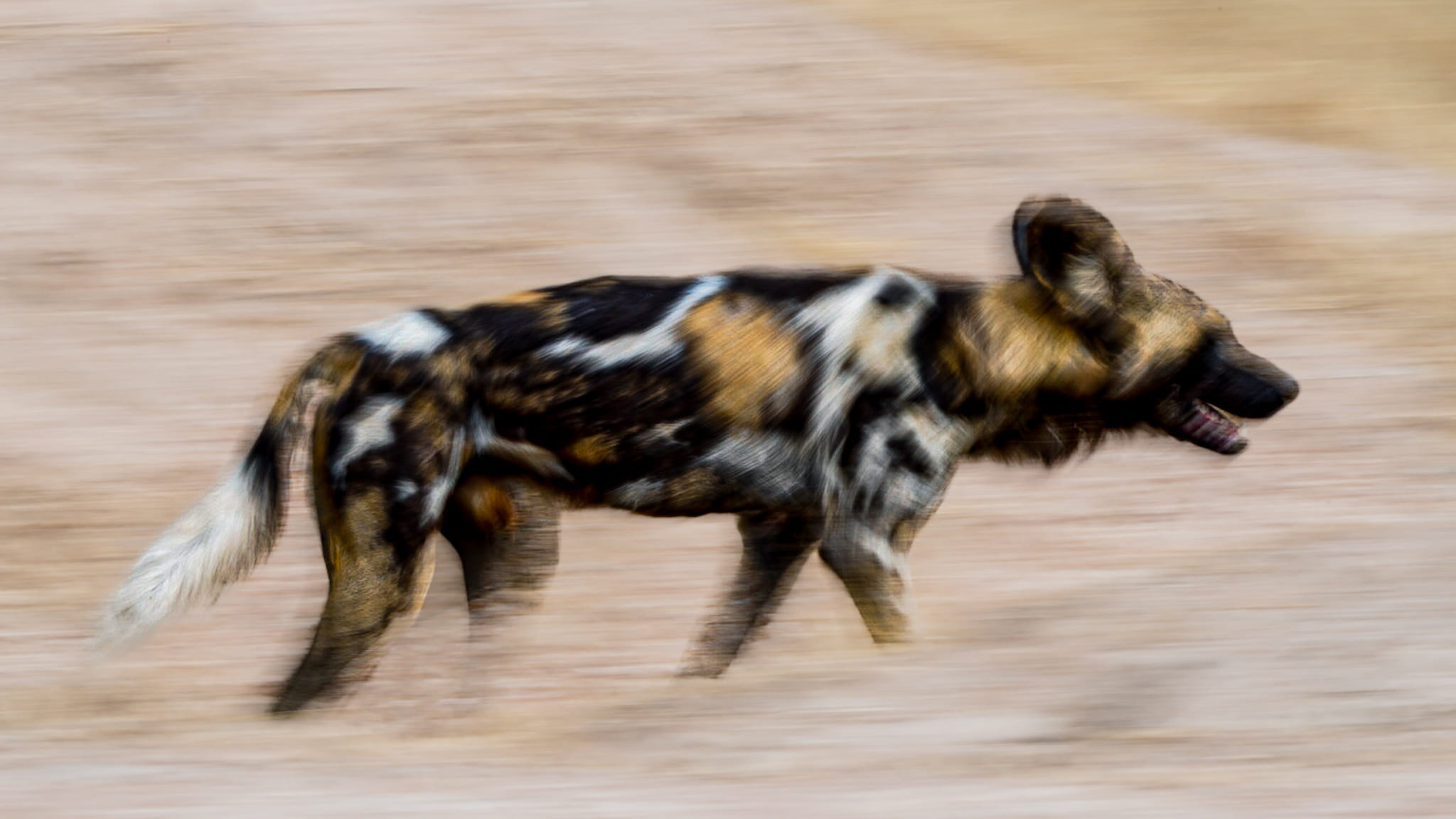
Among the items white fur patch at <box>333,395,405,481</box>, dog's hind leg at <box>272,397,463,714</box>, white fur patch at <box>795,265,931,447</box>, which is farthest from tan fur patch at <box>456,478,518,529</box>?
white fur patch at <box>795,265,931,447</box>

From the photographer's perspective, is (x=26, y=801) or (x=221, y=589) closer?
(x=26, y=801)

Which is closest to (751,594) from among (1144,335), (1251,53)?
(1144,335)

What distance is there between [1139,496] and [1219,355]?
2682 mm

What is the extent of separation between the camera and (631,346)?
4883mm

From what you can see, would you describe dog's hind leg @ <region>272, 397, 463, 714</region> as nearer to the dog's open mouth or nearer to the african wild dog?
the african wild dog

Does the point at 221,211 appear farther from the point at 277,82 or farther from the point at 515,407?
the point at 515,407

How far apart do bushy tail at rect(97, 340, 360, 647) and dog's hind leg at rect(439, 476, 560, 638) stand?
40 centimetres

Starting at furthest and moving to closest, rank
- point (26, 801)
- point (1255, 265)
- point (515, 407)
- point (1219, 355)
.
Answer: point (1255, 265), point (1219, 355), point (515, 407), point (26, 801)

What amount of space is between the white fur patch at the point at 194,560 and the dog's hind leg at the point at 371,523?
0.19 m

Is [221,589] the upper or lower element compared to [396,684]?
upper

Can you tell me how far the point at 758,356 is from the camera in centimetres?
492

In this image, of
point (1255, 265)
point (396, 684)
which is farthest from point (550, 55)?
point (396, 684)

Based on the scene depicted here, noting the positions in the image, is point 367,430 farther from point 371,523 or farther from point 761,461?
point 761,461

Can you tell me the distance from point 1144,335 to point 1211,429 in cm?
33
